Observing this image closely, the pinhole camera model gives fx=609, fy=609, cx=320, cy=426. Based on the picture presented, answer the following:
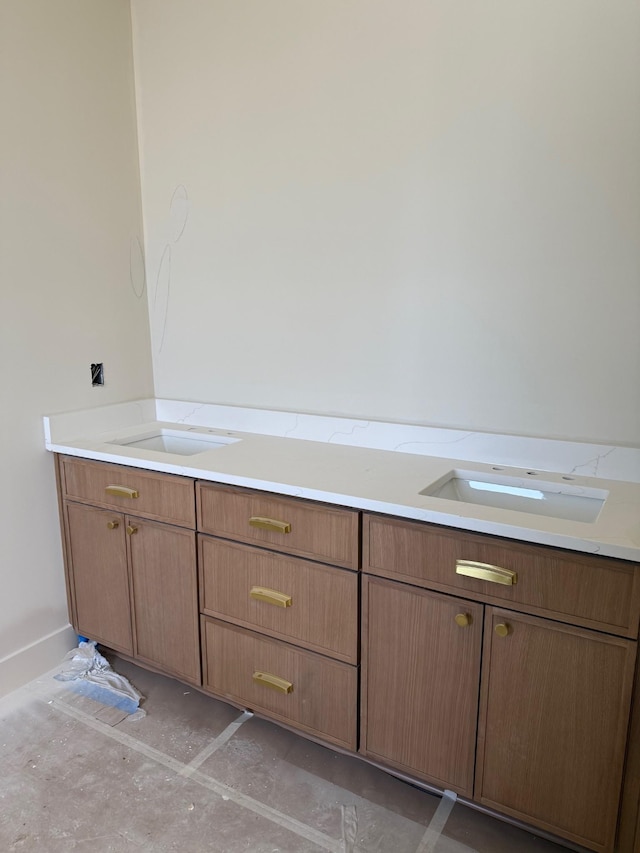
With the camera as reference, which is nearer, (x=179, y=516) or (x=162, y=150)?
(x=179, y=516)

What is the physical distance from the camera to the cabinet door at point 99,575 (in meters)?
2.18

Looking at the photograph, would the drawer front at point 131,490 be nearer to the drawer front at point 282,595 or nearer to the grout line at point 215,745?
the drawer front at point 282,595

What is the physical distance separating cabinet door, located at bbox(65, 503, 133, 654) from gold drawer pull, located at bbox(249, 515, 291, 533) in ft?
1.98

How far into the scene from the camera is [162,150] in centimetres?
251

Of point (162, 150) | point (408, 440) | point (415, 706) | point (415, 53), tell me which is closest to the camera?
point (415, 706)

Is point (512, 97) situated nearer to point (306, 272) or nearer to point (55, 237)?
point (306, 272)

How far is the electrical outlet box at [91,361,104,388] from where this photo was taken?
2.46 metres

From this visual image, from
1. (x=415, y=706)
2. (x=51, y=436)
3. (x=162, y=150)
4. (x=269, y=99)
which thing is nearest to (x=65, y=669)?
(x=51, y=436)

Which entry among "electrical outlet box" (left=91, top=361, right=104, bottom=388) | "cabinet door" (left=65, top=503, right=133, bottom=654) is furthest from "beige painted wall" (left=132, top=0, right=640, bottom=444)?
"cabinet door" (left=65, top=503, right=133, bottom=654)

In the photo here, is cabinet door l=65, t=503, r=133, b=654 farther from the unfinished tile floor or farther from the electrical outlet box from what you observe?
the electrical outlet box

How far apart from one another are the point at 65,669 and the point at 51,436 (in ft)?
2.95

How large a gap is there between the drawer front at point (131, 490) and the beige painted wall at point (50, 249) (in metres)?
0.14

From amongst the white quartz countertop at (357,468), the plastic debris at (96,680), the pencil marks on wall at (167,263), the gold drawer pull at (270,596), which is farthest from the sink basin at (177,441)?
the plastic debris at (96,680)

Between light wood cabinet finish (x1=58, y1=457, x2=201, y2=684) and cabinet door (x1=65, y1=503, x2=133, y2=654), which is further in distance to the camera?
cabinet door (x1=65, y1=503, x2=133, y2=654)
